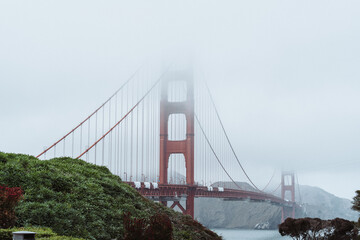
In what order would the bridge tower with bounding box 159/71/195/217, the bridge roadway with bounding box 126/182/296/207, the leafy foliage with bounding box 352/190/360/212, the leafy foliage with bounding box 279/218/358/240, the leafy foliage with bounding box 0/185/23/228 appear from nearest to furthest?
the leafy foliage with bounding box 0/185/23/228, the leafy foliage with bounding box 352/190/360/212, the leafy foliage with bounding box 279/218/358/240, the bridge roadway with bounding box 126/182/296/207, the bridge tower with bounding box 159/71/195/217

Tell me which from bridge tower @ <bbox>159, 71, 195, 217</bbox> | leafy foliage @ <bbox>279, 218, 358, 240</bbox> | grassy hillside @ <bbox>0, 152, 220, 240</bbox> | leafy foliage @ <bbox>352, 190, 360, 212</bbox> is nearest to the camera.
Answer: grassy hillside @ <bbox>0, 152, 220, 240</bbox>

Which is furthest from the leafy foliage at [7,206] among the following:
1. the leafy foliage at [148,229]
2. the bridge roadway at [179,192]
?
the bridge roadway at [179,192]

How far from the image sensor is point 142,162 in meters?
60.9

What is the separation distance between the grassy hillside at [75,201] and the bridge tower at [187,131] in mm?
39685

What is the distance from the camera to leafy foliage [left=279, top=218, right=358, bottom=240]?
3972 cm

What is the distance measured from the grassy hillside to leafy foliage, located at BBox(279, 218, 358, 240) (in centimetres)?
1984

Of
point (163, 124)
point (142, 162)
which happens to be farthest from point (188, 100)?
point (142, 162)

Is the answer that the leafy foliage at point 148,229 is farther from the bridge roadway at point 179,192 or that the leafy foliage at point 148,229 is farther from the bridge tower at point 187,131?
the bridge tower at point 187,131

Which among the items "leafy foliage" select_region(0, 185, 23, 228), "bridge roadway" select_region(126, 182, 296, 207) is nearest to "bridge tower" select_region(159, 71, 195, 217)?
"bridge roadway" select_region(126, 182, 296, 207)

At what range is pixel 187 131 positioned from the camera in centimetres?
6681

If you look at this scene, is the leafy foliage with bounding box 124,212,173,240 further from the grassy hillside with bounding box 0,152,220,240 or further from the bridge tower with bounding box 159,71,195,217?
the bridge tower with bounding box 159,71,195,217

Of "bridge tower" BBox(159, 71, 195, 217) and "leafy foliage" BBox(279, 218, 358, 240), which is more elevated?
"bridge tower" BBox(159, 71, 195, 217)

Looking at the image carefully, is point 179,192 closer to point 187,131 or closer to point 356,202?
point 187,131

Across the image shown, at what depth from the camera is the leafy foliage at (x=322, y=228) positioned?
3972 cm
